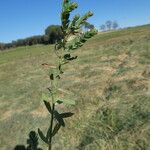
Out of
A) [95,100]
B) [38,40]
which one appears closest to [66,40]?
[95,100]

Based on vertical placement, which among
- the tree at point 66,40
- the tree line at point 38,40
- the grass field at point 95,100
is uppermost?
the tree at point 66,40

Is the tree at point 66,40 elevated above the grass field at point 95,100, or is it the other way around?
the tree at point 66,40

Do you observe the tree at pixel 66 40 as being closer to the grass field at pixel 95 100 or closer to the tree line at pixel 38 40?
the grass field at pixel 95 100

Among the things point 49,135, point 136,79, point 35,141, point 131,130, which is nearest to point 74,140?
point 131,130

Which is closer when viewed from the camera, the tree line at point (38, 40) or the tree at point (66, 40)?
the tree at point (66, 40)

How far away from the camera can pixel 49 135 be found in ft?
12.2

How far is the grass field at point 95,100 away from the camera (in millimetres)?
9273

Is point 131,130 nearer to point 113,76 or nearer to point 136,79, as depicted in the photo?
point 136,79

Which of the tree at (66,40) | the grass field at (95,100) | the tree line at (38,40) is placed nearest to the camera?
the tree at (66,40)

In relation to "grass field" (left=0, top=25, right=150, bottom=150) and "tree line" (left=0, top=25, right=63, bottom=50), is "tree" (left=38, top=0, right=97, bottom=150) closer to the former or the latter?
"grass field" (left=0, top=25, right=150, bottom=150)

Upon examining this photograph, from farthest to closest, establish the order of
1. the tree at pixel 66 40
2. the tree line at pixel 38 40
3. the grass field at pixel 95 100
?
the tree line at pixel 38 40 → the grass field at pixel 95 100 → the tree at pixel 66 40

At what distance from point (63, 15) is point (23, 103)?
8.96 m

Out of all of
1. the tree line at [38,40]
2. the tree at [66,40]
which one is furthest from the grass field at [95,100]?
the tree line at [38,40]

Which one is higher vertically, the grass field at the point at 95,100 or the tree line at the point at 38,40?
the grass field at the point at 95,100
